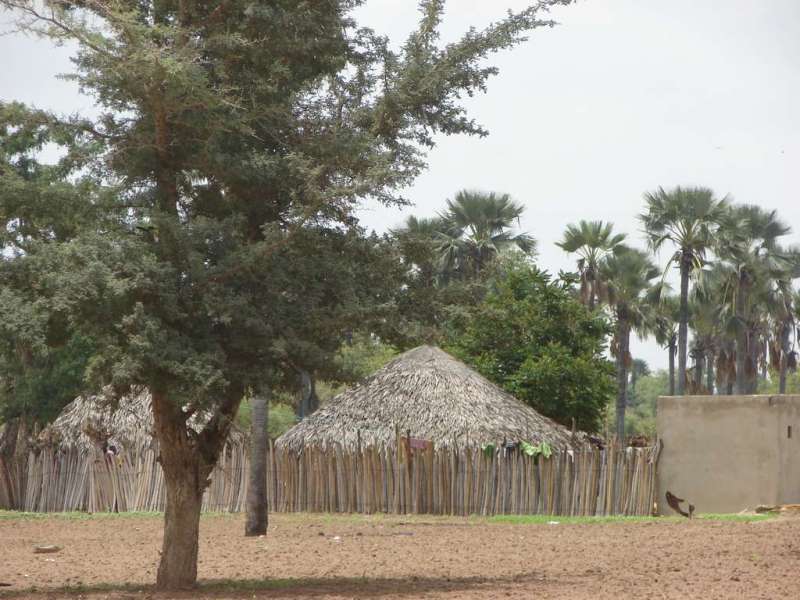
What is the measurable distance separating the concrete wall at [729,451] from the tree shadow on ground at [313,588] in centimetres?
881

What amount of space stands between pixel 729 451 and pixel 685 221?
63.5 feet

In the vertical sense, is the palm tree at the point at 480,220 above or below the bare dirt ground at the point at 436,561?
above

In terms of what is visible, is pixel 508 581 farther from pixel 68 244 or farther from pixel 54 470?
pixel 54 470

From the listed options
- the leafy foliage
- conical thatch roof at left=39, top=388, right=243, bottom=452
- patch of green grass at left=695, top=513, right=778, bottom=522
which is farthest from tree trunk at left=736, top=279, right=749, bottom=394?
patch of green grass at left=695, top=513, right=778, bottom=522

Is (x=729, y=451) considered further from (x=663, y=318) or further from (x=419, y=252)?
(x=663, y=318)

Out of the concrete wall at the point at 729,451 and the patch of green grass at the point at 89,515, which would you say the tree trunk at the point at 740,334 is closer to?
the concrete wall at the point at 729,451

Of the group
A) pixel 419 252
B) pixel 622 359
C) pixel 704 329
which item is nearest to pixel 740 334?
pixel 704 329

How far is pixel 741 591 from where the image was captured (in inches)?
405

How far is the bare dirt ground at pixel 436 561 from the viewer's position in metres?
10.9

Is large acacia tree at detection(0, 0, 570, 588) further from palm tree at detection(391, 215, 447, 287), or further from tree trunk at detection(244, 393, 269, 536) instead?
tree trunk at detection(244, 393, 269, 536)

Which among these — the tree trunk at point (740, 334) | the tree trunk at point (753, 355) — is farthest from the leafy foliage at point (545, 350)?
the tree trunk at point (753, 355)

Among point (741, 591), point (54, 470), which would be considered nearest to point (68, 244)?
point (741, 591)

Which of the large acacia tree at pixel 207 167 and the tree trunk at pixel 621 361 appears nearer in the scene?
the large acacia tree at pixel 207 167

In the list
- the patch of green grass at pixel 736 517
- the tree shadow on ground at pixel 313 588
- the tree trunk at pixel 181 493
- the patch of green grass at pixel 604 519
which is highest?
the tree trunk at pixel 181 493
